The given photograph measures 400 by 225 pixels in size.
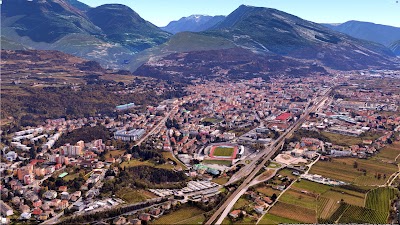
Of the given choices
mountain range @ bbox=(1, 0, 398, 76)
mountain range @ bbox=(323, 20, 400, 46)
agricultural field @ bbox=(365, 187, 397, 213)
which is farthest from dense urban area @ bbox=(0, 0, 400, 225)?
mountain range @ bbox=(323, 20, 400, 46)

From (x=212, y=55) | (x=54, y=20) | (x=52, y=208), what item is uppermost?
(x=54, y=20)

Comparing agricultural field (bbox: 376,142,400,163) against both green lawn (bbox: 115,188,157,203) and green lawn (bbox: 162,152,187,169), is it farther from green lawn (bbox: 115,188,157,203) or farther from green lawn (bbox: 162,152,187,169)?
green lawn (bbox: 115,188,157,203)

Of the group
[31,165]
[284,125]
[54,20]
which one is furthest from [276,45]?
[31,165]

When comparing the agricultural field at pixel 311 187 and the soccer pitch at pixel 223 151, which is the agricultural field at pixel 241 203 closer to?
the agricultural field at pixel 311 187

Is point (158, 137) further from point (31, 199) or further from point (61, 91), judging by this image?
point (61, 91)

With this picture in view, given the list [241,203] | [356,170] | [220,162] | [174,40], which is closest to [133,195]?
[241,203]

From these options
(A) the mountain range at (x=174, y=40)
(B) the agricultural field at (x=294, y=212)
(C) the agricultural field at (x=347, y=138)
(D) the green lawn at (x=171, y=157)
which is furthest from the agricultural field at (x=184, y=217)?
(A) the mountain range at (x=174, y=40)
